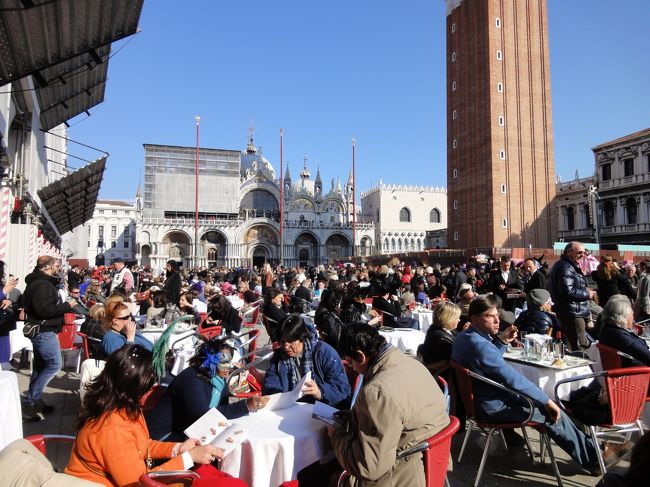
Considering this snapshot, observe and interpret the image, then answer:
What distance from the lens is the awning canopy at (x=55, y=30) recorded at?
587 centimetres

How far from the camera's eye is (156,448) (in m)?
2.23

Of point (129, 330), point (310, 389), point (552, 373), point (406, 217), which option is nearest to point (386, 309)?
point (552, 373)

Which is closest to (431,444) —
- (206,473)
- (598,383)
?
(206,473)

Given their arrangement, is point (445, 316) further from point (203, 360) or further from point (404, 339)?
point (203, 360)

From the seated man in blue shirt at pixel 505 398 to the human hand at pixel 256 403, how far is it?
1.55m

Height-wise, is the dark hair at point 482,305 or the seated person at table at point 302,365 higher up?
the dark hair at point 482,305

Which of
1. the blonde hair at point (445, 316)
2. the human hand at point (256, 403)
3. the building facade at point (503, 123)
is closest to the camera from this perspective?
the human hand at point (256, 403)

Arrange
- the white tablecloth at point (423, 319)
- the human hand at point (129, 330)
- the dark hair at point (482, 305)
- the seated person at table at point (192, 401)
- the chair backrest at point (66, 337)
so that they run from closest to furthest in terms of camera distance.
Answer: the seated person at table at point (192, 401) → the dark hair at point (482, 305) → the human hand at point (129, 330) → the chair backrest at point (66, 337) → the white tablecloth at point (423, 319)

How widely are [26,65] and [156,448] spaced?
6866 mm

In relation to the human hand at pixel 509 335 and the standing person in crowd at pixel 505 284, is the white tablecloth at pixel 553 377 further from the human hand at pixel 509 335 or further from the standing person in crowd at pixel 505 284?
the standing person in crowd at pixel 505 284

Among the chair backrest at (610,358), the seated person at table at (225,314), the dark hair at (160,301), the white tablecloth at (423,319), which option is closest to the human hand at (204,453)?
the chair backrest at (610,358)

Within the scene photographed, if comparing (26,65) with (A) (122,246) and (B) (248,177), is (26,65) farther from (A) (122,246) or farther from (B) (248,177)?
(A) (122,246)

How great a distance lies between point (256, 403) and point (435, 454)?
3.59ft

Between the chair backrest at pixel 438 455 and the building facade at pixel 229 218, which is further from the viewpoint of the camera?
the building facade at pixel 229 218
